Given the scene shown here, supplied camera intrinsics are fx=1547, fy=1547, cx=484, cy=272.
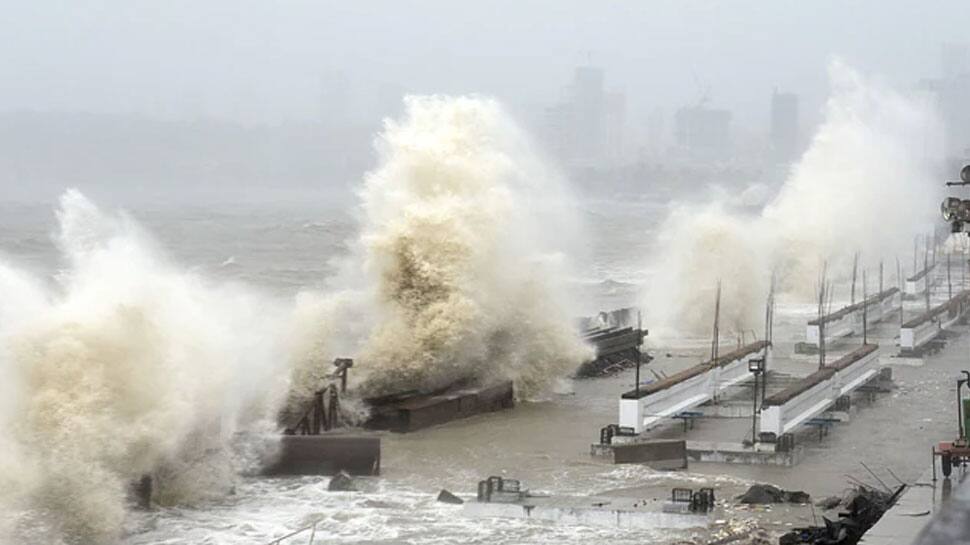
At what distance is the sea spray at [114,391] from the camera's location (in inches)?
612

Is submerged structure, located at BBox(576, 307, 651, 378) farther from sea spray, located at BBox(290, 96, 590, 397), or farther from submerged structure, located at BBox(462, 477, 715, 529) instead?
submerged structure, located at BBox(462, 477, 715, 529)

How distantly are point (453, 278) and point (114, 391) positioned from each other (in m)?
9.27

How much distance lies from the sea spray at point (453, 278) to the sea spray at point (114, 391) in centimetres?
371

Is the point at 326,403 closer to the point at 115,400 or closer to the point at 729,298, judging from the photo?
the point at 115,400

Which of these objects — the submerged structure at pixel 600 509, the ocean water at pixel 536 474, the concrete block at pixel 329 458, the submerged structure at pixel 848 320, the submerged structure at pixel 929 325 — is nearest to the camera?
the ocean water at pixel 536 474

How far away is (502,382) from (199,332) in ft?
21.5

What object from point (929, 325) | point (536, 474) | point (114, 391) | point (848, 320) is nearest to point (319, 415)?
point (536, 474)

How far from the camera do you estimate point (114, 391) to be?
17109 mm

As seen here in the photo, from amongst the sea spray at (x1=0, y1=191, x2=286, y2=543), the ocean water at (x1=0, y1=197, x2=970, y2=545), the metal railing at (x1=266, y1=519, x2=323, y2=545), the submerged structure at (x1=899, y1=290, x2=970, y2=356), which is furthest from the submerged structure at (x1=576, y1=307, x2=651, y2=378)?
the metal railing at (x1=266, y1=519, x2=323, y2=545)

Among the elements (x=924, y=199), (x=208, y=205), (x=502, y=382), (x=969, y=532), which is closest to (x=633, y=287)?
(x=924, y=199)

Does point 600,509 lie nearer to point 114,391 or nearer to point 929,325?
point 114,391

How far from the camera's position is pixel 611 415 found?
2342 centimetres

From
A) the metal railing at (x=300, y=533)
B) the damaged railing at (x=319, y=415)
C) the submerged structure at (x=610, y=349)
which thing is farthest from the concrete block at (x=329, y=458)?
the submerged structure at (x=610, y=349)

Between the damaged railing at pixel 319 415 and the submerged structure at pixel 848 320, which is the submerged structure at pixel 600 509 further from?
the submerged structure at pixel 848 320
